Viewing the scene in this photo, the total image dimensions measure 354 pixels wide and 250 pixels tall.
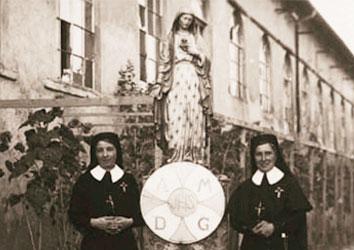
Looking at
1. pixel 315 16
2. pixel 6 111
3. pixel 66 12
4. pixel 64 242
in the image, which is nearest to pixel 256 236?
pixel 64 242

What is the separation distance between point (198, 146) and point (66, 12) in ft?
12.5

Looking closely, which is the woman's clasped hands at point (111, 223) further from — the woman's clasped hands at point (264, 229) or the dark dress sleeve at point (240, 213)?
the woman's clasped hands at point (264, 229)

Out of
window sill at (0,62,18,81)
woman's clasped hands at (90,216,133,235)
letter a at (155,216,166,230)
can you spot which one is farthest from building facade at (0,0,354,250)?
woman's clasped hands at (90,216,133,235)

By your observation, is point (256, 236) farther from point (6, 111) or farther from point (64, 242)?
point (6, 111)

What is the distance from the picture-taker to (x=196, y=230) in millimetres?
→ 8109

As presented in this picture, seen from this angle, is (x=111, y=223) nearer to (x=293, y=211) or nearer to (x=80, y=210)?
(x=80, y=210)

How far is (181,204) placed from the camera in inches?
319

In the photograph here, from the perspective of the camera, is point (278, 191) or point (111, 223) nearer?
point (111, 223)

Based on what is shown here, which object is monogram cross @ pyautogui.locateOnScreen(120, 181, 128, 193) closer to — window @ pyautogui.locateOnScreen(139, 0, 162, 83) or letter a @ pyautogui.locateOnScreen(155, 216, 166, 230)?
letter a @ pyautogui.locateOnScreen(155, 216, 166, 230)

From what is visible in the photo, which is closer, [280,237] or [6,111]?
[280,237]

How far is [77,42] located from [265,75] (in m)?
10.8

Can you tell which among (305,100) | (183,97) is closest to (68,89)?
(183,97)

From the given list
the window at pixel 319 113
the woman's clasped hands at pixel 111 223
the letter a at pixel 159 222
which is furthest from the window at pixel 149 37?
the window at pixel 319 113

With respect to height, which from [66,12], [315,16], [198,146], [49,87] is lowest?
[198,146]
